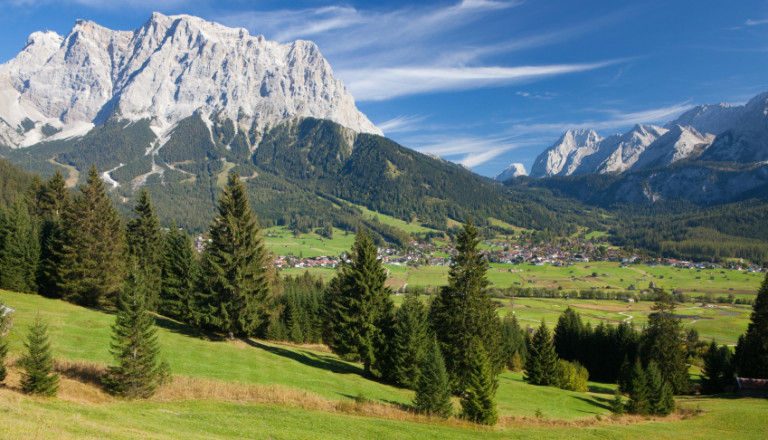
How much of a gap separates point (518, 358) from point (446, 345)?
46.4 m

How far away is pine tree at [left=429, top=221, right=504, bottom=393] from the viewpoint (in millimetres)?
34844

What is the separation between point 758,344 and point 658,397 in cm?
2153

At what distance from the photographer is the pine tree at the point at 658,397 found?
38125 mm

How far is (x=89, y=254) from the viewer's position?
4053cm

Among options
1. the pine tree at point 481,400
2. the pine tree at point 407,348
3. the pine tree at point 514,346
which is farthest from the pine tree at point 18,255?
the pine tree at point 514,346

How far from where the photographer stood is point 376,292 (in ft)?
121

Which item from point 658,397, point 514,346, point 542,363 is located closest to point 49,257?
point 542,363

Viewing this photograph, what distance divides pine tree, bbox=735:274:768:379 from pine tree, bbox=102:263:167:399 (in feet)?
214

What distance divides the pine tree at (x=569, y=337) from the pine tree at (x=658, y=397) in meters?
38.1

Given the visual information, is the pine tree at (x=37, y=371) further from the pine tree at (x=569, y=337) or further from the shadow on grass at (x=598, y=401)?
the pine tree at (x=569, y=337)

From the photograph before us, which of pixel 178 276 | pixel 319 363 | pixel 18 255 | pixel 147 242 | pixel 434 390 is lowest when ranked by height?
pixel 319 363

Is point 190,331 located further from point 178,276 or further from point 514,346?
point 514,346

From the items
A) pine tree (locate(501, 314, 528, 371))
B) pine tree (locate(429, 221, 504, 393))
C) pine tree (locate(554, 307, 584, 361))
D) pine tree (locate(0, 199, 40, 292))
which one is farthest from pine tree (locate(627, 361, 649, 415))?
pine tree (locate(0, 199, 40, 292))

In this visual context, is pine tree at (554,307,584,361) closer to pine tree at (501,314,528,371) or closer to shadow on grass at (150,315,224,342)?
pine tree at (501,314,528,371)
